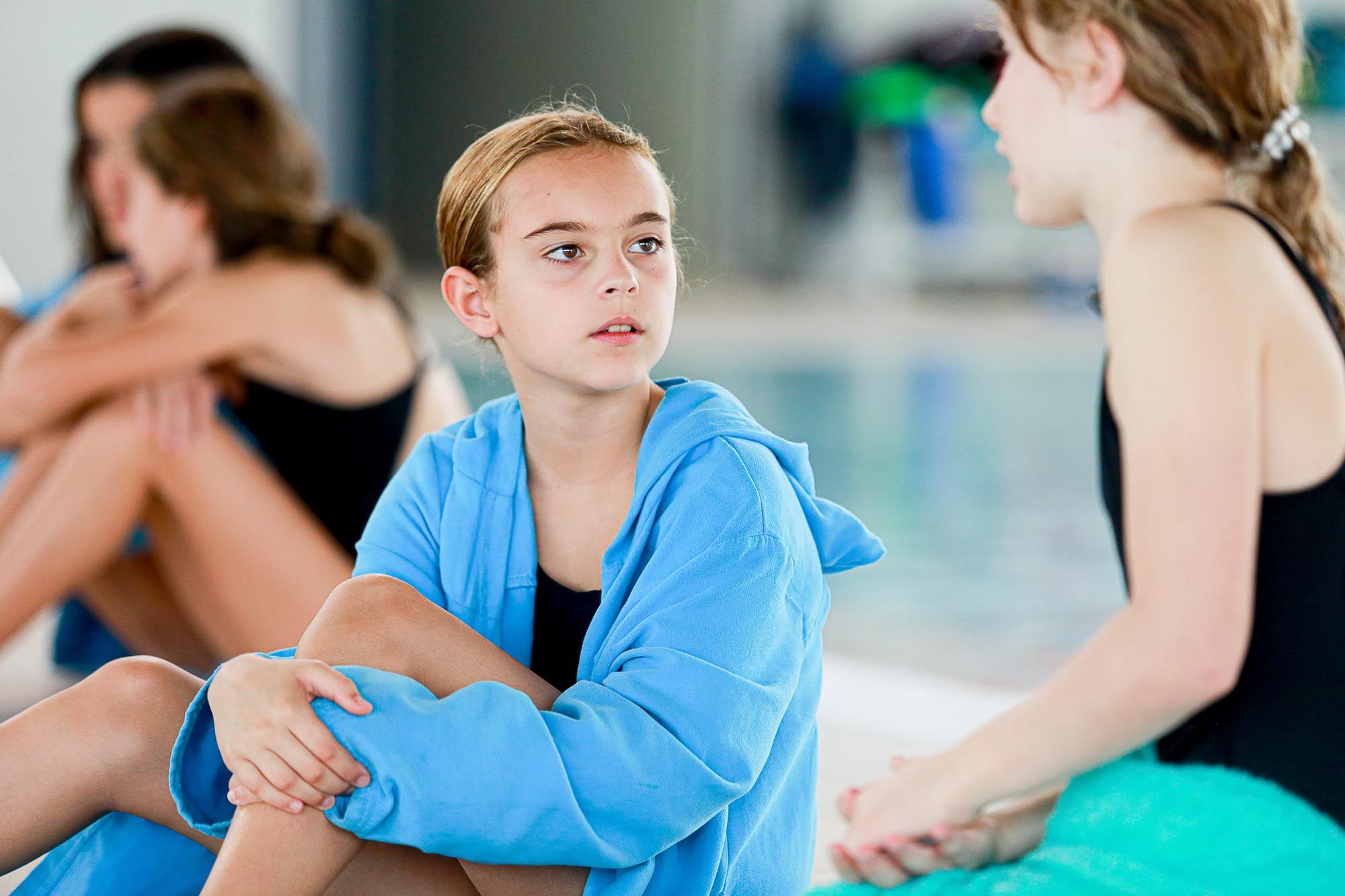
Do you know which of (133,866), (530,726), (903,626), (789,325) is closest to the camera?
(530,726)

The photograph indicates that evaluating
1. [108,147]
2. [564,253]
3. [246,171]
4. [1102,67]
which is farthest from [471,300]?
[108,147]

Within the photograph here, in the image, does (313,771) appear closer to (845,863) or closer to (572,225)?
(845,863)

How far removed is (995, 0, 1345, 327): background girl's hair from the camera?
94 centimetres

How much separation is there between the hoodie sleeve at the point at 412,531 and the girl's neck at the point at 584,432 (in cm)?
9

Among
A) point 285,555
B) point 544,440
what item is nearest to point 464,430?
point 544,440

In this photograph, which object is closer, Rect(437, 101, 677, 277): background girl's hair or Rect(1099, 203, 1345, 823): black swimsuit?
Rect(1099, 203, 1345, 823): black swimsuit

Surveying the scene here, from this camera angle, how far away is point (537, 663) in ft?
4.20

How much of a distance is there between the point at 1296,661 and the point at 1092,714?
0.14 m

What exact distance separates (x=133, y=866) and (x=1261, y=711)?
871 millimetres

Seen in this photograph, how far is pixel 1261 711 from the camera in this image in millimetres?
930

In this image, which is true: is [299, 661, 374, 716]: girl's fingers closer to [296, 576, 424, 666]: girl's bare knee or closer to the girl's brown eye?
[296, 576, 424, 666]: girl's bare knee

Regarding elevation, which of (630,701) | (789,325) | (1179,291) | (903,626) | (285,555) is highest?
Answer: (1179,291)

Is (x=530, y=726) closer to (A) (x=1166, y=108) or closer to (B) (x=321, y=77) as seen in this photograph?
(A) (x=1166, y=108)

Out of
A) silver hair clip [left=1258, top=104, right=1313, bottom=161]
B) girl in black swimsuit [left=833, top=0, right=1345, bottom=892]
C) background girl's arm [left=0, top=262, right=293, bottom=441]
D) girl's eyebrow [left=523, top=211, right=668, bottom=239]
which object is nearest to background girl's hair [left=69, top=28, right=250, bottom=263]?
background girl's arm [left=0, top=262, right=293, bottom=441]
